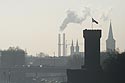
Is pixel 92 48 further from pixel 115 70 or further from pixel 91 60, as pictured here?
pixel 115 70

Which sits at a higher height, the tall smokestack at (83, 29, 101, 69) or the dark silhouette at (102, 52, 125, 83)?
the tall smokestack at (83, 29, 101, 69)

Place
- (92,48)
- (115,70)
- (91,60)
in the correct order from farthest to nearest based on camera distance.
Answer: (91,60) → (92,48) → (115,70)

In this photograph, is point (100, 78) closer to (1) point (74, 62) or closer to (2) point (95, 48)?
(2) point (95, 48)

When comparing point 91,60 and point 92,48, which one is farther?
point 91,60

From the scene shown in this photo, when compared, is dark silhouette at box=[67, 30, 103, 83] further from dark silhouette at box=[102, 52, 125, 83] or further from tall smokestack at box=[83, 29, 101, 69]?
dark silhouette at box=[102, 52, 125, 83]

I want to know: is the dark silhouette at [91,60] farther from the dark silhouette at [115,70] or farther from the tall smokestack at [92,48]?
the dark silhouette at [115,70]

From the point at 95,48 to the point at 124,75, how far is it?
8.06m

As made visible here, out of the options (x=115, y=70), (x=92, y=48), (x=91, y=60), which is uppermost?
(x=92, y=48)

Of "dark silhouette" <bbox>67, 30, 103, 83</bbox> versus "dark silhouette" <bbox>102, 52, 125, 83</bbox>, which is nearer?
"dark silhouette" <bbox>102, 52, 125, 83</bbox>

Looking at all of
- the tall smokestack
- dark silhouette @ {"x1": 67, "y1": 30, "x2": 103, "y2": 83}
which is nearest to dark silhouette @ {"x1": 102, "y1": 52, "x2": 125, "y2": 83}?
dark silhouette @ {"x1": 67, "y1": 30, "x2": 103, "y2": 83}

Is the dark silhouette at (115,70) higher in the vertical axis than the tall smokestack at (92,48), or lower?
lower

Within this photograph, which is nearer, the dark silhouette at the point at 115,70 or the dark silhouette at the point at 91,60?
the dark silhouette at the point at 115,70

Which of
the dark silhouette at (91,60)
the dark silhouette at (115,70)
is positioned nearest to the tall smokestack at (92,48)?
the dark silhouette at (91,60)

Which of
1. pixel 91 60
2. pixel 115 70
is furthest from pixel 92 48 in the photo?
pixel 115 70
